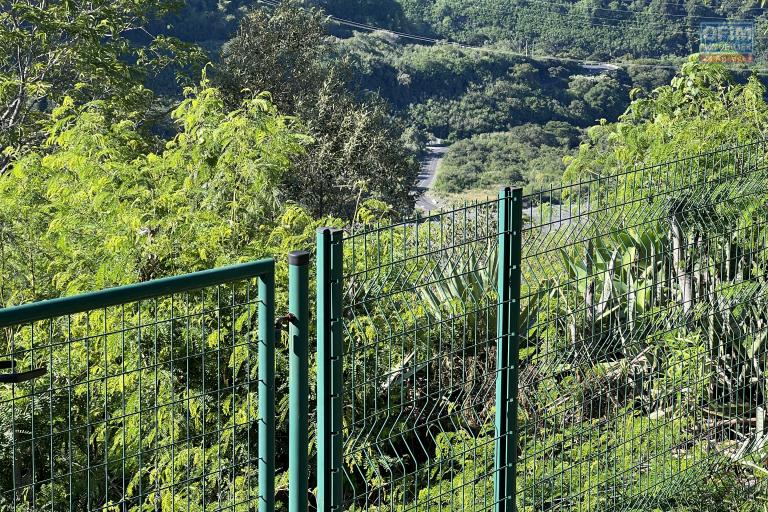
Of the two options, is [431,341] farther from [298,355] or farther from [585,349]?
[298,355]

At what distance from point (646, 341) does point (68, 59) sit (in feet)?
49.4

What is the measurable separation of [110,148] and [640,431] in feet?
12.8

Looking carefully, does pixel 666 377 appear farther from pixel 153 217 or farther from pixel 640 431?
pixel 153 217

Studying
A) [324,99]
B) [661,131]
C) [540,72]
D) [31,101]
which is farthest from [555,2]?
[661,131]

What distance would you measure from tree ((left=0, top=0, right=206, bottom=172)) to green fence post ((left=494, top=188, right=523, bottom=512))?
1334 centimetres

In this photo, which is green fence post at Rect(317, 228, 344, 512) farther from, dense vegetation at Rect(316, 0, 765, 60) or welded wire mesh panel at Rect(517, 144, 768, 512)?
dense vegetation at Rect(316, 0, 765, 60)

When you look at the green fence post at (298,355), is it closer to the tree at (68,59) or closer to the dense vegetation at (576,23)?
the tree at (68,59)

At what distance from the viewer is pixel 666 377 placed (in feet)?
13.0

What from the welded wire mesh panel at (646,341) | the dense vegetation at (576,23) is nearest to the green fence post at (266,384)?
the welded wire mesh panel at (646,341)

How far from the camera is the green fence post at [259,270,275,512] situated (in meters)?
2.78

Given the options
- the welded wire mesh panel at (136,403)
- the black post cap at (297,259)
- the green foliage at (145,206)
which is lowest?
the welded wire mesh panel at (136,403)

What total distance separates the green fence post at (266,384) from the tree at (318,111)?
1635cm

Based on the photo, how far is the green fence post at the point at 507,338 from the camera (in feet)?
10.8

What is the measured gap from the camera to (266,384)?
2779 millimetres
